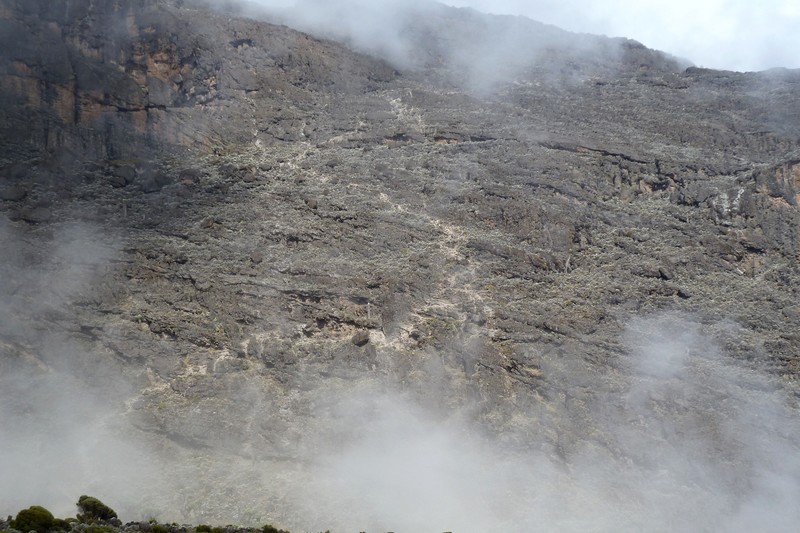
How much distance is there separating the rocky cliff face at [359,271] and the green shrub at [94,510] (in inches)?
46.4

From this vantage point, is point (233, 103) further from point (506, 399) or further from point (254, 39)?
point (506, 399)

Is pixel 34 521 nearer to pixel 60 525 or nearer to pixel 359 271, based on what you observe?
pixel 60 525

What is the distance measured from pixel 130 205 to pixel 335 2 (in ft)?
78.1

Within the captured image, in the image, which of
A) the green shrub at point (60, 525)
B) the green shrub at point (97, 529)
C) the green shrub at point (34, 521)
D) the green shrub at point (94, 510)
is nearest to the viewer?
the green shrub at point (97, 529)

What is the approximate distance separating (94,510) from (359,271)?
12.8m

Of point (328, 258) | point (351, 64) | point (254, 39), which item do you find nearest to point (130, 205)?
point (328, 258)

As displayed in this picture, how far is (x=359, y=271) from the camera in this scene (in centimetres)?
3153

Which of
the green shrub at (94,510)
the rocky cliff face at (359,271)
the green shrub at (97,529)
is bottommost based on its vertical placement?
the green shrub at (97,529)

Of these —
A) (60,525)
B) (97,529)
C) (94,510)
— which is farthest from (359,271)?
(60,525)

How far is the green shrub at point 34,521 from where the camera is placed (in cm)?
2097

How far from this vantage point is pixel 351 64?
43562 millimetres

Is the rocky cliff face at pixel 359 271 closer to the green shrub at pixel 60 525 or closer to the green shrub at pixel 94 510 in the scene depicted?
the green shrub at pixel 94 510

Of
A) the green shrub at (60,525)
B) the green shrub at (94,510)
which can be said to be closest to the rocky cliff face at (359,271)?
the green shrub at (94,510)

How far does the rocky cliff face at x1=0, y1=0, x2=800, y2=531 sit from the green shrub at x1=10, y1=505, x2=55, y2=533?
284 cm
